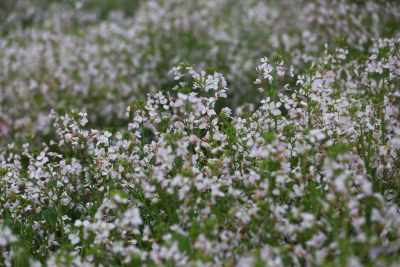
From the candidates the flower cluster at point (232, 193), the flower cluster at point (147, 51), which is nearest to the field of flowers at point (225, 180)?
the flower cluster at point (232, 193)

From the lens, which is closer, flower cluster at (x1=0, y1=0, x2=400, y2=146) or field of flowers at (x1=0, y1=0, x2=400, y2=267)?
field of flowers at (x1=0, y1=0, x2=400, y2=267)

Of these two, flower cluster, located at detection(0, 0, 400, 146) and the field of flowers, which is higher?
flower cluster, located at detection(0, 0, 400, 146)

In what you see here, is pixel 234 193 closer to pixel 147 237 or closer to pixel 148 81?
pixel 147 237

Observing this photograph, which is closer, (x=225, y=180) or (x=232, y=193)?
(x=232, y=193)

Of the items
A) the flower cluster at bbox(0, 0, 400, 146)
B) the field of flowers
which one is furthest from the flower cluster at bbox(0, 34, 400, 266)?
the flower cluster at bbox(0, 0, 400, 146)

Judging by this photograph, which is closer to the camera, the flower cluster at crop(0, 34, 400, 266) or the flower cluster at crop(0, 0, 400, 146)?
the flower cluster at crop(0, 34, 400, 266)

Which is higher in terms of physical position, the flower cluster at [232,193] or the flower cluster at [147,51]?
the flower cluster at [147,51]

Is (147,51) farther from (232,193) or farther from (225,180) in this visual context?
(232,193)

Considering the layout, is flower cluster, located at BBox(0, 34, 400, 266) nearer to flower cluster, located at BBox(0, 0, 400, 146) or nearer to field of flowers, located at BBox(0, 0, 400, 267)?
field of flowers, located at BBox(0, 0, 400, 267)

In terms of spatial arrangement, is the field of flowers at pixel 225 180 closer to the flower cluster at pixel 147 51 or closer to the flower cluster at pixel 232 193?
the flower cluster at pixel 232 193

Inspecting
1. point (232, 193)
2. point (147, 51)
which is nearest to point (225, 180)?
point (232, 193)

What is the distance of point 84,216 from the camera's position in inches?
165

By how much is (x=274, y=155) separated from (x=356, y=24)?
457 cm

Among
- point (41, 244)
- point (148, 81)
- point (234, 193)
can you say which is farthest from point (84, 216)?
point (148, 81)
